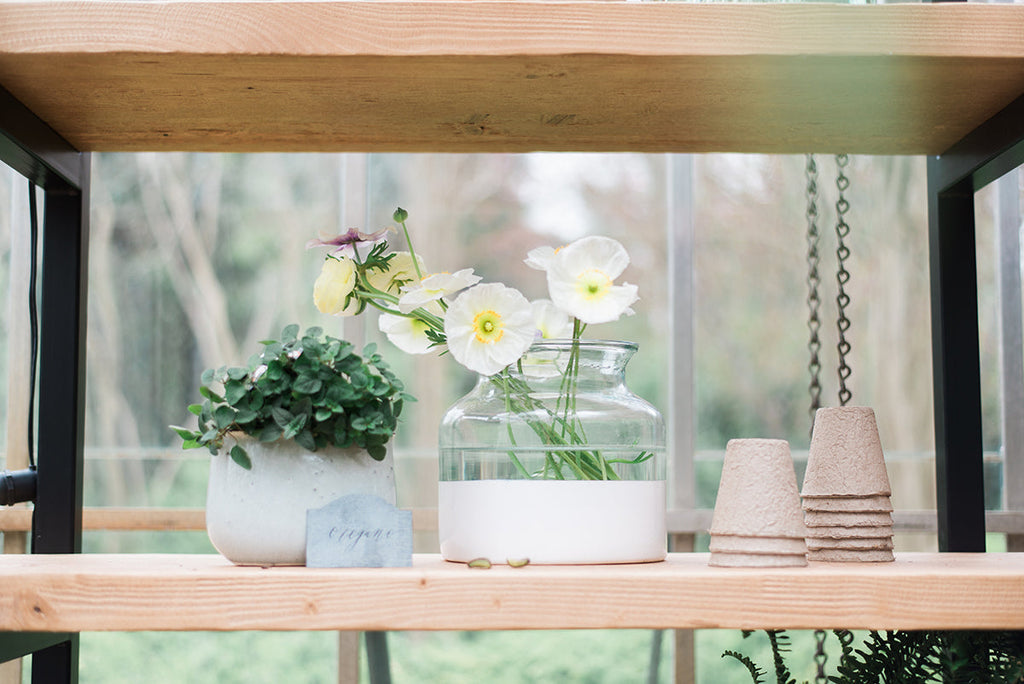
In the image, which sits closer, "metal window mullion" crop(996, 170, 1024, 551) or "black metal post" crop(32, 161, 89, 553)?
"black metal post" crop(32, 161, 89, 553)

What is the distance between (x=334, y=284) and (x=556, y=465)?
234 mm

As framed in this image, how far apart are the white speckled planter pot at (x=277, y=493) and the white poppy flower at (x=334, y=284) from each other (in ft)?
0.44

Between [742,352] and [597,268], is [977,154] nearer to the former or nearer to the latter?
[597,268]

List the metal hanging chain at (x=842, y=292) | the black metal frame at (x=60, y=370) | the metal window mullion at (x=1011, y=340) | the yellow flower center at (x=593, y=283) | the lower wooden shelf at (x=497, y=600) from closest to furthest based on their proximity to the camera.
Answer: the lower wooden shelf at (x=497, y=600) < the yellow flower center at (x=593, y=283) < the black metal frame at (x=60, y=370) < the metal hanging chain at (x=842, y=292) < the metal window mullion at (x=1011, y=340)

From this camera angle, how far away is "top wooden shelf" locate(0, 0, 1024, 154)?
728 mm

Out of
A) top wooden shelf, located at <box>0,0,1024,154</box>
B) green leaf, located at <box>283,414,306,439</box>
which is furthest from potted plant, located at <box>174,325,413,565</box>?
top wooden shelf, located at <box>0,0,1024,154</box>

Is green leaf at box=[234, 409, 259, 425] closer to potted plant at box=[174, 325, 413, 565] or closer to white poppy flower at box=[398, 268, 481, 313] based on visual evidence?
potted plant at box=[174, 325, 413, 565]

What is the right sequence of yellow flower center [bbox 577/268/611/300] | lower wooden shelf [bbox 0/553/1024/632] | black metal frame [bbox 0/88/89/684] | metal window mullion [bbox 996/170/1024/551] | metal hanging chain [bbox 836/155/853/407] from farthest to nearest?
1. metal window mullion [bbox 996/170/1024/551]
2. metal hanging chain [bbox 836/155/853/407]
3. black metal frame [bbox 0/88/89/684]
4. yellow flower center [bbox 577/268/611/300]
5. lower wooden shelf [bbox 0/553/1024/632]

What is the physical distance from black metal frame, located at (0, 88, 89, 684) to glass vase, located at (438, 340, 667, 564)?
36 centimetres

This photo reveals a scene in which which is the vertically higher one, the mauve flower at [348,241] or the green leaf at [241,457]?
the mauve flower at [348,241]

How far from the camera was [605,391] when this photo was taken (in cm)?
83

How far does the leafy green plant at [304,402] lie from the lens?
2.40 ft

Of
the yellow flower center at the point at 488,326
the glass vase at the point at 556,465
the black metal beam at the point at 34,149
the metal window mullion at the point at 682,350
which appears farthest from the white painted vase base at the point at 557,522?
the metal window mullion at the point at 682,350

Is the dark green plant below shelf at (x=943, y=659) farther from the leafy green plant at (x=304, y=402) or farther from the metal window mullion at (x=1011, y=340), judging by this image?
the metal window mullion at (x=1011, y=340)
